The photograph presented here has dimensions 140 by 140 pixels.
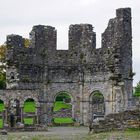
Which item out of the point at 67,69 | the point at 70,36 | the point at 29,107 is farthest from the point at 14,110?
the point at 29,107

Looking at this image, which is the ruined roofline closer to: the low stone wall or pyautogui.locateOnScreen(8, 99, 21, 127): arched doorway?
pyautogui.locateOnScreen(8, 99, 21, 127): arched doorway

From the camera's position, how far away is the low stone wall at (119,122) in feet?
94.2

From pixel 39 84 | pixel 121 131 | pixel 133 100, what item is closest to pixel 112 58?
pixel 133 100

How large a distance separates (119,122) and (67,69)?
1899 centimetres

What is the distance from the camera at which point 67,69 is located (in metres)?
47.5

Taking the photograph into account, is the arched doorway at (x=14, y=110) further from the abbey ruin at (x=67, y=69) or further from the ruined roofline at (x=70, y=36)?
the ruined roofline at (x=70, y=36)

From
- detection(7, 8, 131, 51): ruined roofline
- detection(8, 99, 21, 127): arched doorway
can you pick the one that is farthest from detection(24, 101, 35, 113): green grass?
detection(8, 99, 21, 127): arched doorway

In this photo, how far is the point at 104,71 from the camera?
45.9 m

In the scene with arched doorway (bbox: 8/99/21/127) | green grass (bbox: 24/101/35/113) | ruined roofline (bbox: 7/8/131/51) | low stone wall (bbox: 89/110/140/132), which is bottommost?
low stone wall (bbox: 89/110/140/132)

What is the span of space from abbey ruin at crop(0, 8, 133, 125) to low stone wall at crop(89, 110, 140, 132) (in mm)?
15818

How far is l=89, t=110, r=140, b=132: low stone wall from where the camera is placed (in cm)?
2870

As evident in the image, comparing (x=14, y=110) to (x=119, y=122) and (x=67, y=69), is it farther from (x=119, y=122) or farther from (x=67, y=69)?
(x=119, y=122)

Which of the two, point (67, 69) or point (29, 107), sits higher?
point (67, 69)

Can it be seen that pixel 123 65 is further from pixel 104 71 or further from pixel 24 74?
pixel 24 74
